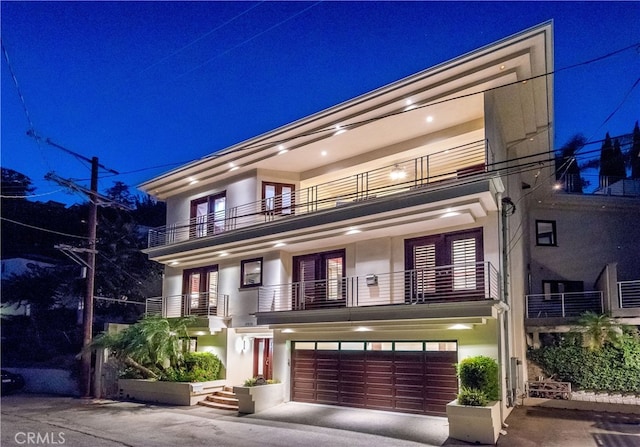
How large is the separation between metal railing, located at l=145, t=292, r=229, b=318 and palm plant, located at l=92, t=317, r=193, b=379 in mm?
1298

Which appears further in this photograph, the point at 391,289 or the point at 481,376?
the point at 391,289

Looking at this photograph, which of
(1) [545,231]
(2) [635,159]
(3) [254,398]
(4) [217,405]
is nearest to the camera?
(3) [254,398]

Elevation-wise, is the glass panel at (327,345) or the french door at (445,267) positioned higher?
the french door at (445,267)

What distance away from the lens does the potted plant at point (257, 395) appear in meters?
16.0

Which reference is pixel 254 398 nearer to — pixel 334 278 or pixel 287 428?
pixel 287 428

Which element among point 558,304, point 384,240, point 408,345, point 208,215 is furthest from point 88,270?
point 558,304

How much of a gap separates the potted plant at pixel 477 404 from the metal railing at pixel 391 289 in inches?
70.5

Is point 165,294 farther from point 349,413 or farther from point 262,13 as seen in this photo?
point 262,13

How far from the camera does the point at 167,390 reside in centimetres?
1841

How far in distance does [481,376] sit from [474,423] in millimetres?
1225

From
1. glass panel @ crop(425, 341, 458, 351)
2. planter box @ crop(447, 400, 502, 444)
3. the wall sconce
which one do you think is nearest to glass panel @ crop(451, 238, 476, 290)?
glass panel @ crop(425, 341, 458, 351)

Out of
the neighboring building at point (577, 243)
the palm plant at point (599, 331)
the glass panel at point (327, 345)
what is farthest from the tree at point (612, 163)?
the glass panel at point (327, 345)

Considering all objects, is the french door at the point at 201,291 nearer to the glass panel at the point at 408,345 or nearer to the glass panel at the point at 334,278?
the glass panel at the point at 334,278

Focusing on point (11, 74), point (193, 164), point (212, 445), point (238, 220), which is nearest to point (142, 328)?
point (238, 220)
